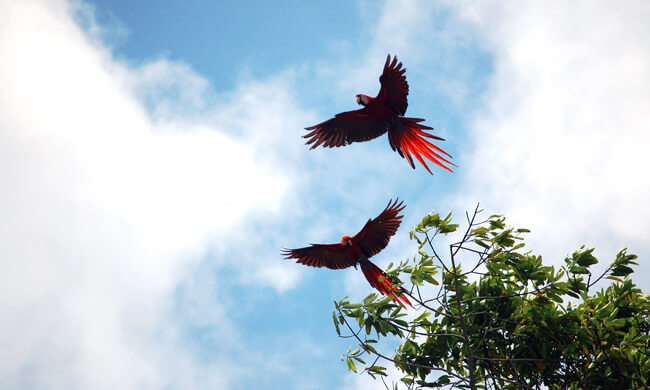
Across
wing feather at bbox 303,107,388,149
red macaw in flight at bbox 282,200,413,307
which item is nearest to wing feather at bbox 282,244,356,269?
red macaw in flight at bbox 282,200,413,307

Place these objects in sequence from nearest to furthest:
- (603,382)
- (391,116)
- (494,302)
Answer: (603,382)
(494,302)
(391,116)

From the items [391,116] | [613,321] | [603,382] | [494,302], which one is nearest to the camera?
[613,321]

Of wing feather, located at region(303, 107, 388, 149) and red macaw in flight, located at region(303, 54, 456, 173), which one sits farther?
wing feather, located at region(303, 107, 388, 149)

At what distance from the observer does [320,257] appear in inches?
222

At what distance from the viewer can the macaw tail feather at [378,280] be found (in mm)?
4512

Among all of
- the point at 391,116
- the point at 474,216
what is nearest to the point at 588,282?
the point at 474,216

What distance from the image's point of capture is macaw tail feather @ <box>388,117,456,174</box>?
4.96m

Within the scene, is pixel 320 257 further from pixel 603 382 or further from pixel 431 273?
pixel 603 382

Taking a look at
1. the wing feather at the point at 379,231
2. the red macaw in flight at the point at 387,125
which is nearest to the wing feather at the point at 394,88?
the red macaw in flight at the point at 387,125

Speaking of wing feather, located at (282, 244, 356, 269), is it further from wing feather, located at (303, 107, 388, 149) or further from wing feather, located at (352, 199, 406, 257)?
wing feather, located at (303, 107, 388, 149)

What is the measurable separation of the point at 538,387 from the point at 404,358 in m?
1.21

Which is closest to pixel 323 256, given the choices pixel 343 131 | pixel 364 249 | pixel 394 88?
pixel 364 249

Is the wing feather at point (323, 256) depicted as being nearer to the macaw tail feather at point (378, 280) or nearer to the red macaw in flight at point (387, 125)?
the macaw tail feather at point (378, 280)

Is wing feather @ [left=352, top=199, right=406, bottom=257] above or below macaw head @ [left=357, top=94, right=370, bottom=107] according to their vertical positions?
below
